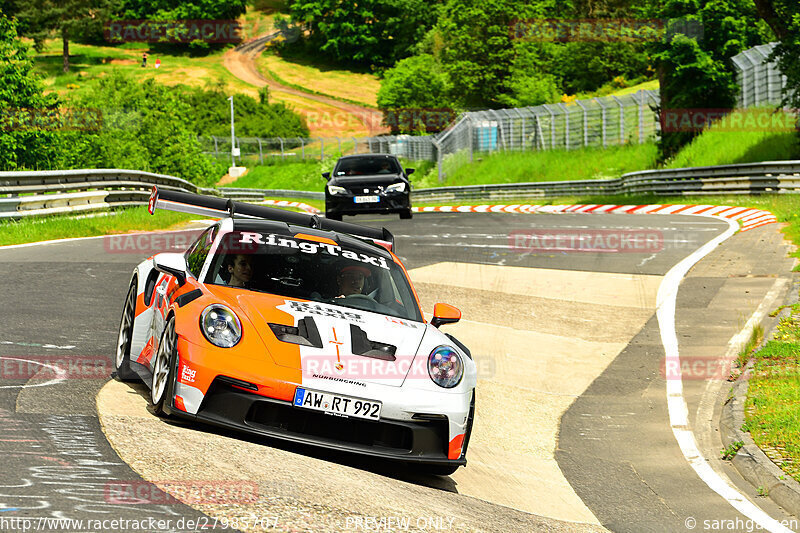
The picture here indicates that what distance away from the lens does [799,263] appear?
15.9 m

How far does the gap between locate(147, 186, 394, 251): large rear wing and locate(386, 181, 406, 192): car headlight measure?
1575cm

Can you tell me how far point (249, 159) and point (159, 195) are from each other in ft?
253

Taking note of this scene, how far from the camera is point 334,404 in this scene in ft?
20.4

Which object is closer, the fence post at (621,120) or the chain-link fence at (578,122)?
the chain-link fence at (578,122)

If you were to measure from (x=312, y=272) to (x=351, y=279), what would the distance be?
303 millimetres

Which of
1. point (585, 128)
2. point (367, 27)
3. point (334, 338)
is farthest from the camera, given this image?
point (367, 27)

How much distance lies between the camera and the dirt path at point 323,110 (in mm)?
105125

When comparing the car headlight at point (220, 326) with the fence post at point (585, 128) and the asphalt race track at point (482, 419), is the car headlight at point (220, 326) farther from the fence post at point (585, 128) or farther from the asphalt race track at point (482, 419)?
the fence post at point (585, 128)

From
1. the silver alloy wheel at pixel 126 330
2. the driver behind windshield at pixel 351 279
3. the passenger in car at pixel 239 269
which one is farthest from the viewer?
the silver alloy wheel at pixel 126 330

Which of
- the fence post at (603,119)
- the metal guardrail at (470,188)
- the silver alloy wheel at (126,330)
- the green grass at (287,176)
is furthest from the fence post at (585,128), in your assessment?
the silver alloy wheel at (126,330)

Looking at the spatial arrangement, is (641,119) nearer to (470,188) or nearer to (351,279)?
(470,188)

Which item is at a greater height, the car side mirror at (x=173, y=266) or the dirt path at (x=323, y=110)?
the car side mirror at (x=173, y=266)

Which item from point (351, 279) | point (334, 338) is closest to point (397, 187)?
point (351, 279)

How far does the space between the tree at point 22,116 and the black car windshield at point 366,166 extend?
1212 centimetres
